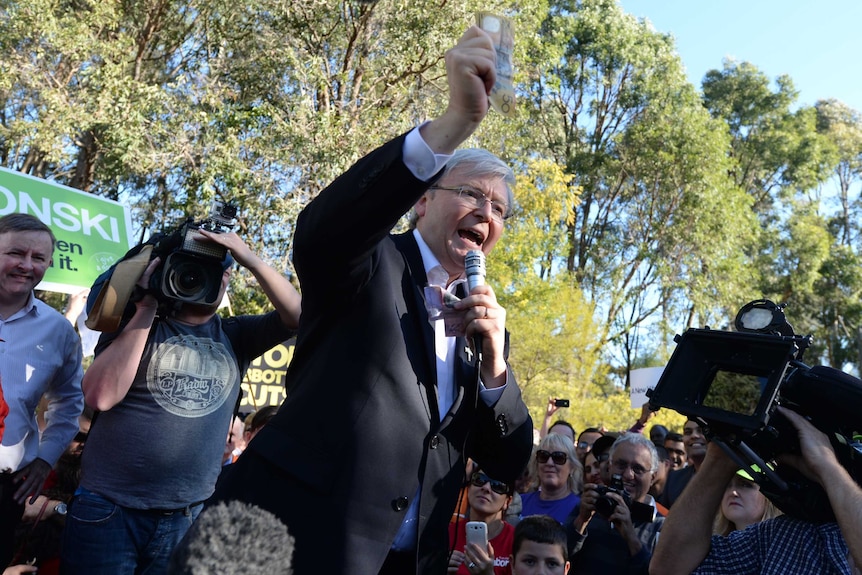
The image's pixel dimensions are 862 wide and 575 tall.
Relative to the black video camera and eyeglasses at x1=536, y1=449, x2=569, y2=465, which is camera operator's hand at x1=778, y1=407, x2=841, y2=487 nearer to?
the black video camera

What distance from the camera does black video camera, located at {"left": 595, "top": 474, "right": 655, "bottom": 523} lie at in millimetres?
3994

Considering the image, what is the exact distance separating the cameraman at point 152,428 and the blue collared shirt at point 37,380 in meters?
0.47

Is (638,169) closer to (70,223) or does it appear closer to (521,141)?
(521,141)

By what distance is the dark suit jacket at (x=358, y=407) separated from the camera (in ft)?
5.42


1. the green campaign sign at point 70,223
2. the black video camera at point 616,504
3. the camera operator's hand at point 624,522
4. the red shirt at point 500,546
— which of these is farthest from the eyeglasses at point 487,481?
the green campaign sign at point 70,223

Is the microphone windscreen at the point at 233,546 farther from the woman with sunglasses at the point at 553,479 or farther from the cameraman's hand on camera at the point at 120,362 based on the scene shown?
the woman with sunglasses at the point at 553,479

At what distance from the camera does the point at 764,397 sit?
216cm

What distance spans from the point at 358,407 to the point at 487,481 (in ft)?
11.4

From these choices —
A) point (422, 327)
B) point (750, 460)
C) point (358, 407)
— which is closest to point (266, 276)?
point (422, 327)

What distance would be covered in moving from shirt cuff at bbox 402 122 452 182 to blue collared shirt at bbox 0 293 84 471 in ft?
8.44

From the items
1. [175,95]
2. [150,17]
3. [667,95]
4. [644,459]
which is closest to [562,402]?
[644,459]

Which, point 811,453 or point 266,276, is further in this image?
point 266,276

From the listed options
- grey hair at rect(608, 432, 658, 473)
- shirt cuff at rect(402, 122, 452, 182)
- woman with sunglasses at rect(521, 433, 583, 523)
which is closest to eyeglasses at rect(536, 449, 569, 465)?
woman with sunglasses at rect(521, 433, 583, 523)

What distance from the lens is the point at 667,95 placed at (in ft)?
93.0
